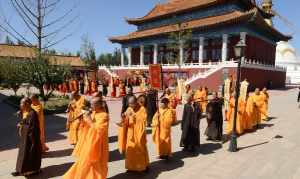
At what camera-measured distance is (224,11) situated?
33906 mm

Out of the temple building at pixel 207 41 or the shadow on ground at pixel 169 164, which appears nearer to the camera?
the shadow on ground at pixel 169 164

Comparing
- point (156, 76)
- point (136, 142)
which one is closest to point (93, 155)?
point (136, 142)

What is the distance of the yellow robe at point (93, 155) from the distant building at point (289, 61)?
55.0 meters

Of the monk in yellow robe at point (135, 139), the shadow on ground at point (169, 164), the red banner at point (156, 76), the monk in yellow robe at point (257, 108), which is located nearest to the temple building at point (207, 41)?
the monk in yellow robe at point (257, 108)

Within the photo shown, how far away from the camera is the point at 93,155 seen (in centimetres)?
477

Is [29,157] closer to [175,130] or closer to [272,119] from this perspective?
[175,130]

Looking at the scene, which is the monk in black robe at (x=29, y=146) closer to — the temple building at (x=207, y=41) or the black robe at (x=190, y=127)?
the black robe at (x=190, y=127)

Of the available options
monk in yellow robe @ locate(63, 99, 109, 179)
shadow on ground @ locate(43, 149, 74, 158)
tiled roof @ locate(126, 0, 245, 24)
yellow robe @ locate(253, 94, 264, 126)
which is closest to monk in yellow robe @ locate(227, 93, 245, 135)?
yellow robe @ locate(253, 94, 264, 126)

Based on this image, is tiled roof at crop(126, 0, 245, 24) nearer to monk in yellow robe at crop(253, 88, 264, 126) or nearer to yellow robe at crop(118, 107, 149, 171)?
monk in yellow robe at crop(253, 88, 264, 126)

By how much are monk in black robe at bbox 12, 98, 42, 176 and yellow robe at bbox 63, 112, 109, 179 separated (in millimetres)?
1002

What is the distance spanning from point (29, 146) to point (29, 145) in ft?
0.06

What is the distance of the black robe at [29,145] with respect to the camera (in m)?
5.37

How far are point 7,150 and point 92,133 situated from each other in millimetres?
3798

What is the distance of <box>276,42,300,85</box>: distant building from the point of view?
54.2 meters
